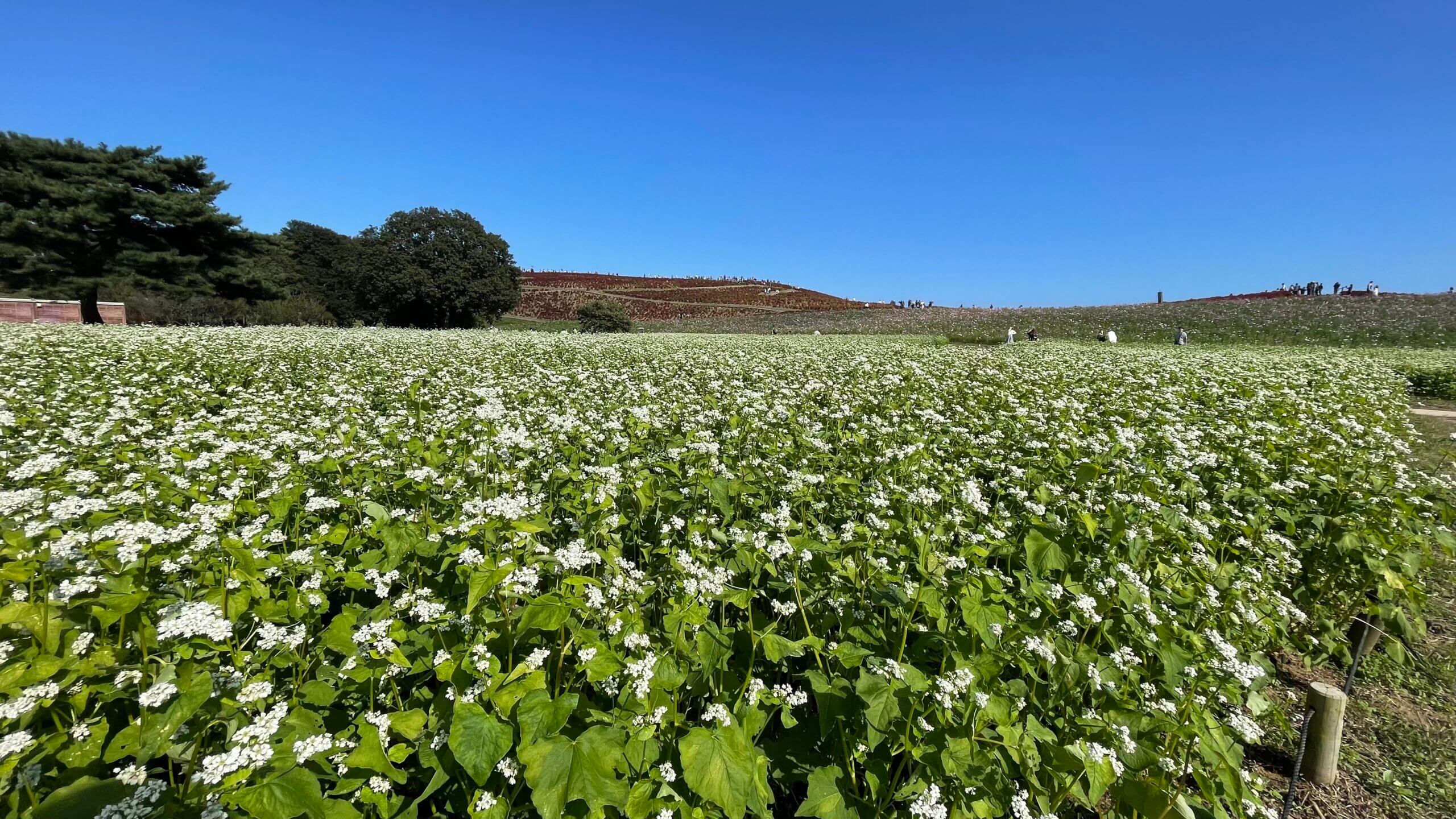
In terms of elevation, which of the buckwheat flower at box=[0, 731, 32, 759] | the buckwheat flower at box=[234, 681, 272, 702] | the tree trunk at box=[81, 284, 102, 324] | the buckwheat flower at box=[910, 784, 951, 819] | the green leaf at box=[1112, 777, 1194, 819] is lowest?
the green leaf at box=[1112, 777, 1194, 819]

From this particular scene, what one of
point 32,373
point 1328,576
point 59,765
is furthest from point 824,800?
point 32,373

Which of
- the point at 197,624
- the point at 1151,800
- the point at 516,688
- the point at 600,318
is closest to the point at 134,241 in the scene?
the point at 600,318

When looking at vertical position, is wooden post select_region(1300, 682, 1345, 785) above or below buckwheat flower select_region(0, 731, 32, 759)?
below

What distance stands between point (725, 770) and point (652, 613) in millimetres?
1470

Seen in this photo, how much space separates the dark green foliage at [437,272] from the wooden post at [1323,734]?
167 ft

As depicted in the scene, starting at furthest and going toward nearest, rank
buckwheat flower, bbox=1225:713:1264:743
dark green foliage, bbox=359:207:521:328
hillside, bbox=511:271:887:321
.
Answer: hillside, bbox=511:271:887:321 < dark green foliage, bbox=359:207:521:328 < buckwheat flower, bbox=1225:713:1264:743

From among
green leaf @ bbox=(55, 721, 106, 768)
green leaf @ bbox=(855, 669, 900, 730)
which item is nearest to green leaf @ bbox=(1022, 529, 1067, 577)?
green leaf @ bbox=(855, 669, 900, 730)

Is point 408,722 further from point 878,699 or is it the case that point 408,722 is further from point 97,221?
point 97,221

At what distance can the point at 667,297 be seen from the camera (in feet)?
303

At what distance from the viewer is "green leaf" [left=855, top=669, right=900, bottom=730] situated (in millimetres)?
2166

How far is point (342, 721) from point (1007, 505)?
4.89 m

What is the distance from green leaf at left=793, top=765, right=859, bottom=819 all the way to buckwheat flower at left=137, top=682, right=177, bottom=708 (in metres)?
2.22

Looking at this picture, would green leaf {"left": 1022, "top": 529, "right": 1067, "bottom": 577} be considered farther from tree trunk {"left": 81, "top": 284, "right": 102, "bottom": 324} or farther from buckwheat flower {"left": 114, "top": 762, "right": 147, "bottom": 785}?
tree trunk {"left": 81, "top": 284, "right": 102, "bottom": 324}

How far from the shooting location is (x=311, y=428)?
5.39 metres
